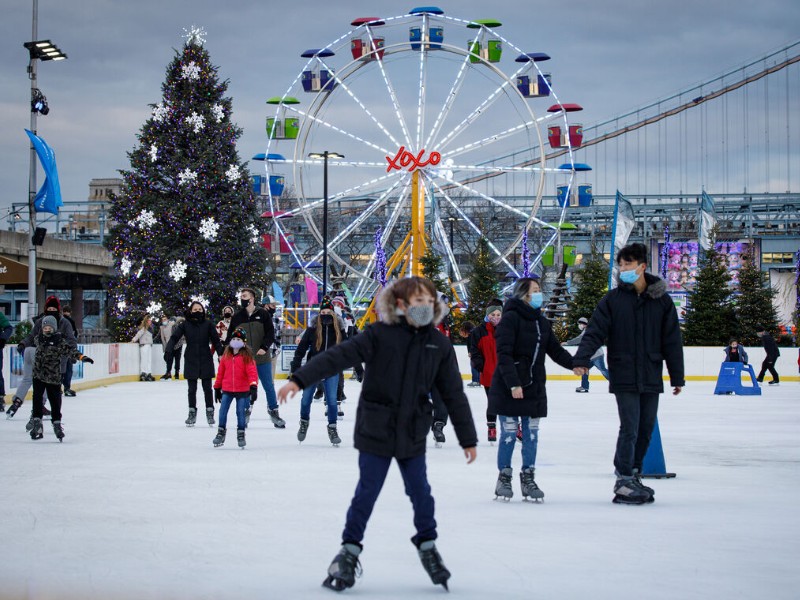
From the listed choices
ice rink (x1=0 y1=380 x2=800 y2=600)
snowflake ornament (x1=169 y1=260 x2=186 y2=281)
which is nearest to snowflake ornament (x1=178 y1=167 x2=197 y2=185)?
snowflake ornament (x1=169 y1=260 x2=186 y2=281)

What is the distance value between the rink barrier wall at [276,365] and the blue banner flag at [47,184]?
3182 mm

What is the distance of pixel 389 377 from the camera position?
537 centimetres

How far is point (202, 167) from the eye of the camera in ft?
120

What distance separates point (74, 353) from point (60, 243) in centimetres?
3896

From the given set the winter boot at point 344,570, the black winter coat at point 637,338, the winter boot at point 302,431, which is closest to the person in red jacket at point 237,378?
the winter boot at point 302,431

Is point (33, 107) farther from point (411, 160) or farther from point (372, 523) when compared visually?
point (372, 523)

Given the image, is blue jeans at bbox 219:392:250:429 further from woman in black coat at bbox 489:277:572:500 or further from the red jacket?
woman in black coat at bbox 489:277:572:500

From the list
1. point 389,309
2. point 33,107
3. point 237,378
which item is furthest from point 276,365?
point 389,309

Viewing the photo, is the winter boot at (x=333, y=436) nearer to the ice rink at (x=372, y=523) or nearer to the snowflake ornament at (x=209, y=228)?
the ice rink at (x=372, y=523)

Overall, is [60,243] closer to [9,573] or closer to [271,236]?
[271,236]

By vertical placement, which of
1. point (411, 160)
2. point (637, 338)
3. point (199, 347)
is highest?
point (411, 160)

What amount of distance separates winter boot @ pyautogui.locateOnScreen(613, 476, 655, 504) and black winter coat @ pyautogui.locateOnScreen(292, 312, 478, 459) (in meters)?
2.91

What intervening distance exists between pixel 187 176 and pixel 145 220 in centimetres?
189

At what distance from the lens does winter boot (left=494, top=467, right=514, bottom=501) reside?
26.5ft
